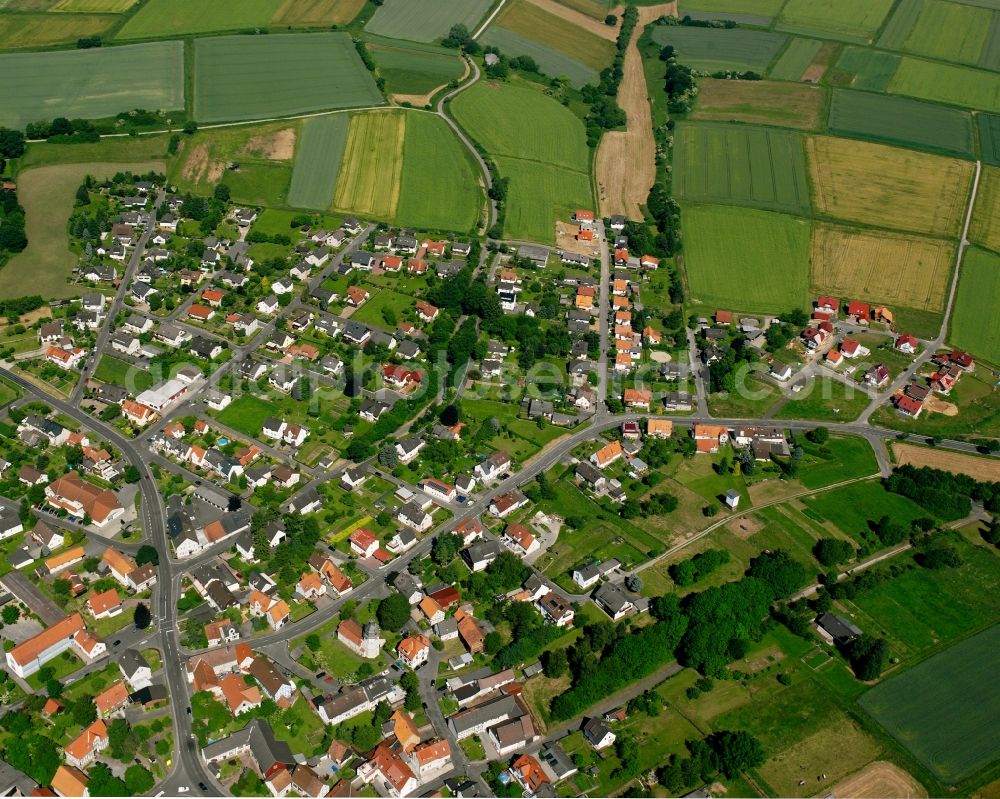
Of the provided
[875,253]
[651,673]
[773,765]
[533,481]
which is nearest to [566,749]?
[651,673]

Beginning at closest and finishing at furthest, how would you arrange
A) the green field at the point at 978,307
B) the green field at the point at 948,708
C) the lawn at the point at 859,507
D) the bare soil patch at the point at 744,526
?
1. the green field at the point at 948,708
2. the bare soil patch at the point at 744,526
3. the lawn at the point at 859,507
4. the green field at the point at 978,307

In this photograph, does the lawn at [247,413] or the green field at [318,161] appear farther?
the green field at [318,161]

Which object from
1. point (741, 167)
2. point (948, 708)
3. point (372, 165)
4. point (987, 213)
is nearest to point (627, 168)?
point (741, 167)

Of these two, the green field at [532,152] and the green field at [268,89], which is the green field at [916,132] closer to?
the green field at [532,152]

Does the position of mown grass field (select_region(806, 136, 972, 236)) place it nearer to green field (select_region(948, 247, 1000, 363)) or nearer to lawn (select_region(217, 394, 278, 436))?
green field (select_region(948, 247, 1000, 363))

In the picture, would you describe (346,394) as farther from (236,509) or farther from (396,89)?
(396,89)

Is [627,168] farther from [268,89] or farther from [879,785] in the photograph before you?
[879,785]

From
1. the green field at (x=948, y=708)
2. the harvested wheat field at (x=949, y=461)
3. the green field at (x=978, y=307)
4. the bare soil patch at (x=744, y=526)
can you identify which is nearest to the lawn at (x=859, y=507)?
the bare soil patch at (x=744, y=526)
